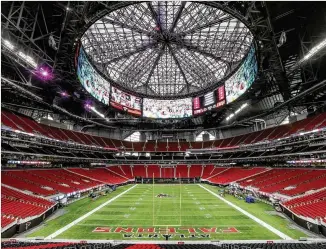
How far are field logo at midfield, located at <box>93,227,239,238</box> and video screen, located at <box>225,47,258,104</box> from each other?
24260 mm

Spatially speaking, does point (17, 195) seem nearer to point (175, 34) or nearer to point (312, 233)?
point (312, 233)

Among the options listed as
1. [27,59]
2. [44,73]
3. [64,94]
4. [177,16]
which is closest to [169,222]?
[27,59]

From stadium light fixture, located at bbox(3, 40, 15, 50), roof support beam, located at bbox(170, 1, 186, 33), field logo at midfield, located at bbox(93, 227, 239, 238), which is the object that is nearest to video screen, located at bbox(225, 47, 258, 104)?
roof support beam, located at bbox(170, 1, 186, 33)

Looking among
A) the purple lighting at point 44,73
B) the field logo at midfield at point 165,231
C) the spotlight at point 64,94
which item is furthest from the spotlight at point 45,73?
the field logo at midfield at point 165,231

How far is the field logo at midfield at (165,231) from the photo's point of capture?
1711cm

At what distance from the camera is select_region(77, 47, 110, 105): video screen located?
34600 millimetres

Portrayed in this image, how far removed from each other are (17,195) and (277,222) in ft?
86.2

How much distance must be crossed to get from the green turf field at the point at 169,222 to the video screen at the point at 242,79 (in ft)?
65.0

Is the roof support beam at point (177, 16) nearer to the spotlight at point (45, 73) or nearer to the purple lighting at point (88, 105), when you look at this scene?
the purple lighting at point (88, 105)

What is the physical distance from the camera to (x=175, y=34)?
39.3 metres

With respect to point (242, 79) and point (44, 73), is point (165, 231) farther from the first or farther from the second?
point (242, 79)

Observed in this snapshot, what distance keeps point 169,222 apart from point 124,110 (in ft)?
109

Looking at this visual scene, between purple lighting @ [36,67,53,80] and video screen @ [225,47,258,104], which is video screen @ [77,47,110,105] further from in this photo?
video screen @ [225,47,258,104]

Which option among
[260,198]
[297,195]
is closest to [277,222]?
[297,195]
